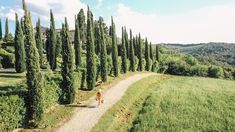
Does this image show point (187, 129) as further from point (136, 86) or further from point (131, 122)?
point (136, 86)

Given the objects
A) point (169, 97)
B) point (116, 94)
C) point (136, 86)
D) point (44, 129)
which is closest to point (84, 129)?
point (44, 129)

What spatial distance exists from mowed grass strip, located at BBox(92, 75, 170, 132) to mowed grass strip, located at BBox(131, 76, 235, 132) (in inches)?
36.3

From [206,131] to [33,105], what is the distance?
606 inches

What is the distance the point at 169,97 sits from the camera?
133ft

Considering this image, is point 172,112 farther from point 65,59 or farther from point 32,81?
point 32,81

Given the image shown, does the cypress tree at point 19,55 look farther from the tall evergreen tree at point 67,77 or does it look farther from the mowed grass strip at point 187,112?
the mowed grass strip at point 187,112

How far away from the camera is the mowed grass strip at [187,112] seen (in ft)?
92.4

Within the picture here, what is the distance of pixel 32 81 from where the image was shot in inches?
1030

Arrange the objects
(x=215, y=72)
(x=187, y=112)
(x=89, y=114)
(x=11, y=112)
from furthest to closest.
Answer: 1. (x=215, y=72)
2. (x=187, y=112)
3. (x=89, y=114)
4. (x=11, y=112)

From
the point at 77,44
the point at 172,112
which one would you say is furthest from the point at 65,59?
the point at 77,44

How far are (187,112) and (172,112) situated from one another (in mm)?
1614

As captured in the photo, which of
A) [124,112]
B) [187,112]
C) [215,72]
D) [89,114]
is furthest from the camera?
[215,72]

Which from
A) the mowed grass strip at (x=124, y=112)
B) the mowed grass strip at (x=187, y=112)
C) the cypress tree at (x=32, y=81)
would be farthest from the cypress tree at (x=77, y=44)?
the cypress tree at (x=32, y=81)

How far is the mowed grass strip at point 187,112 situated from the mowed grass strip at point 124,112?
36.3 inches
